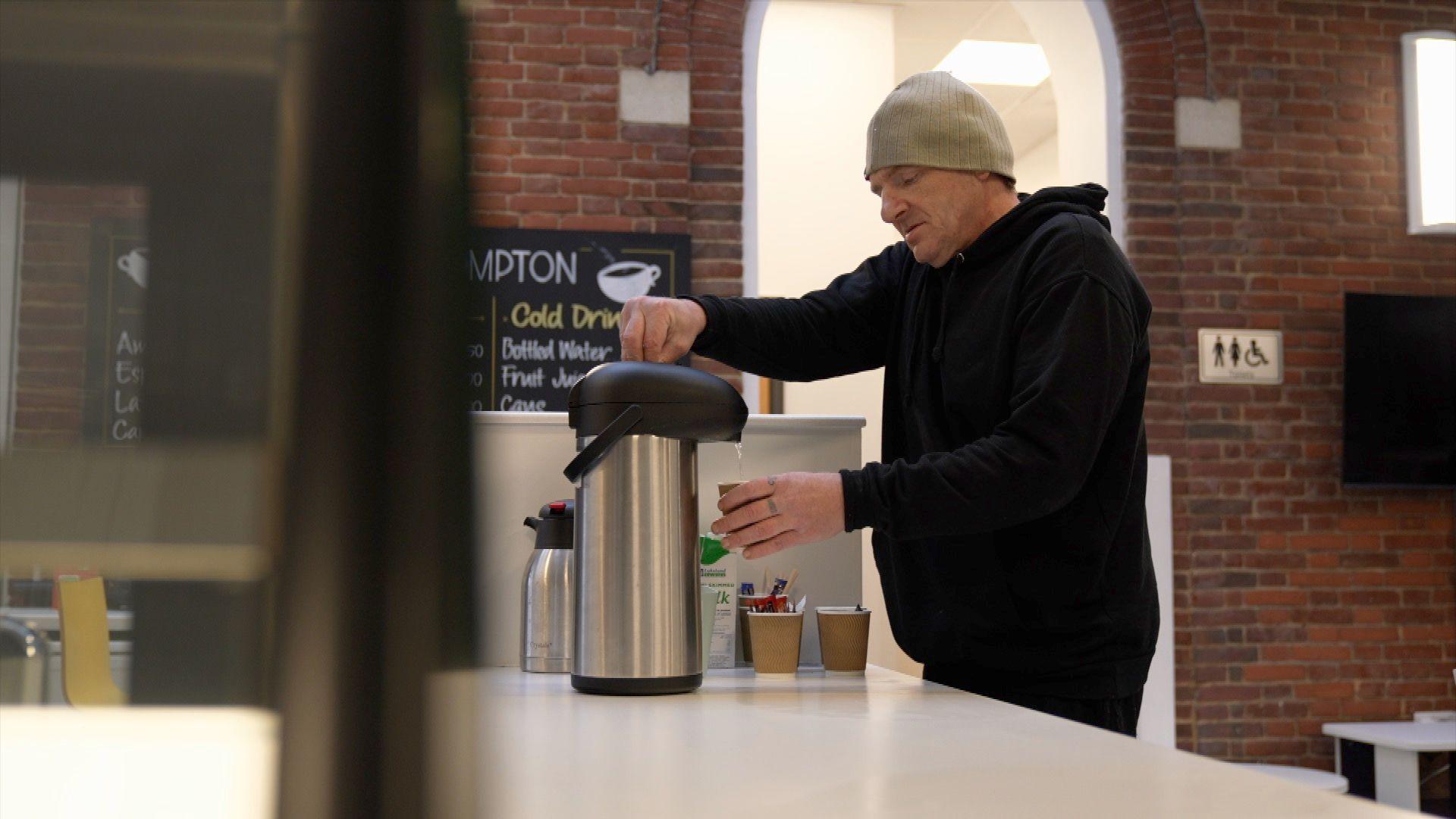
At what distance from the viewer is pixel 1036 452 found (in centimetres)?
143

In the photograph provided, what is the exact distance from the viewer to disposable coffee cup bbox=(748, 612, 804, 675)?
159cm

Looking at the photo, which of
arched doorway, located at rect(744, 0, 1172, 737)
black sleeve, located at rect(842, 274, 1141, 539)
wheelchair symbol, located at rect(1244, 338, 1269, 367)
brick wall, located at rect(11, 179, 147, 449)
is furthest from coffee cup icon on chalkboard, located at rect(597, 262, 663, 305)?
brick wall, located at rect(11, 179, 147, 449)

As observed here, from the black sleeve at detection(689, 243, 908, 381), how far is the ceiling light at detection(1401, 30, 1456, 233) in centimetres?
386

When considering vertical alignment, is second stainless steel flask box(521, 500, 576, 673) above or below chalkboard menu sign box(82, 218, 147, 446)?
below

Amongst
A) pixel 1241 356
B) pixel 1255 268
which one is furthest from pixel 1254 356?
pixel 1255 268

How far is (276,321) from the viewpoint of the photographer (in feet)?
0.42

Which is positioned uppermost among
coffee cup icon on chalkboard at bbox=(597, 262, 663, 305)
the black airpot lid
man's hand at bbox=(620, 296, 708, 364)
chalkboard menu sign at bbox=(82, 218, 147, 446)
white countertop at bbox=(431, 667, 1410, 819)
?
coffee cup icon on chalkboard at bbox=(597, 262, 663, 305)

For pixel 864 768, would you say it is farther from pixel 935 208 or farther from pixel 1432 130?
pixel 1432 130

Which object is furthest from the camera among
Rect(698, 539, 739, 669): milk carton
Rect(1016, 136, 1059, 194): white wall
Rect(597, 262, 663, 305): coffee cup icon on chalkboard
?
Rect(1016, 136, 1059, 194): white wall

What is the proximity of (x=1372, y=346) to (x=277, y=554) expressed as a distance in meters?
5.27

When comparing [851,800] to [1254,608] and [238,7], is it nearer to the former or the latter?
[238,7]

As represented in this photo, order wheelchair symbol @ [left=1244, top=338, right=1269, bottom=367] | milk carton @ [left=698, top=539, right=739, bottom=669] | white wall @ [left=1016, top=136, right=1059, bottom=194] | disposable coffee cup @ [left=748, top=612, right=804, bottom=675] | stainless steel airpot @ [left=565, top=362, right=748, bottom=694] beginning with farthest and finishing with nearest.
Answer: white wall @ [left=1016, top=136, right=1059, bottom=194] < wheelchair symbol @ [left=1244, top=338, right=1269, bottom=367] < milk carton @ [left=698, top=539, right=739, bottom=669] < disposable coffee cup @ [left=748, top=612, right=804, bottom=675] < stainless steel airpot @ [left=565, top=362, right=748, bottom=694]

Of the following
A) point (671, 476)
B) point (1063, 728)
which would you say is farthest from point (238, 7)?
point (671, 476)

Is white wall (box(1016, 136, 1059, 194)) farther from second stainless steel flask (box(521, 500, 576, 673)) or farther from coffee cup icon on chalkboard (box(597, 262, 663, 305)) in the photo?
second stainless steel flask (box(521, 500, 576, 673))
